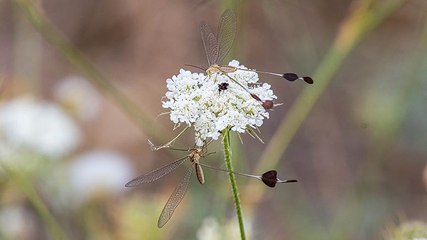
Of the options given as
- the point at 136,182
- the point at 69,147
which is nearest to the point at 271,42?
the point at 69,147

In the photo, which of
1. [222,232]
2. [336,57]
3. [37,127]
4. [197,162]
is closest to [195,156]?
[197,162]

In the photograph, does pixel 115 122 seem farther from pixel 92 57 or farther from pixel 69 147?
pixel 69 147

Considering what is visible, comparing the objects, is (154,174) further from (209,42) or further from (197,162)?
(209,42)

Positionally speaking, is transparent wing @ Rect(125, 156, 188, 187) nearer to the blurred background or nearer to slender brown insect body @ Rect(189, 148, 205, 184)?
slender brown insect body @ Rect(189, 148, 205, 184)

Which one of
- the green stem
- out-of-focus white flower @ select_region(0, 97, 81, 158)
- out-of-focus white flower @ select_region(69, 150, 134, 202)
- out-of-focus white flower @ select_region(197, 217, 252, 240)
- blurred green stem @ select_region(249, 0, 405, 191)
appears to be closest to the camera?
the green stem

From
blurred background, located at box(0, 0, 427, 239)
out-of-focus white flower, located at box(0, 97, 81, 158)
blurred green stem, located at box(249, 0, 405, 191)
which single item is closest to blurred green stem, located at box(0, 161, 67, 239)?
blurred background, located at box(0, 0, 427, 239)

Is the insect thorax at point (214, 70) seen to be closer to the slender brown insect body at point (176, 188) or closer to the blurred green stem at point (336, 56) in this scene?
the slender brown insect body at point (176, 188)

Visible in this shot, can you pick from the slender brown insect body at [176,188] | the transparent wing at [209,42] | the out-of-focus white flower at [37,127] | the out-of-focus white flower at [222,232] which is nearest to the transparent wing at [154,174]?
the slender brown insect body at [176,188]
